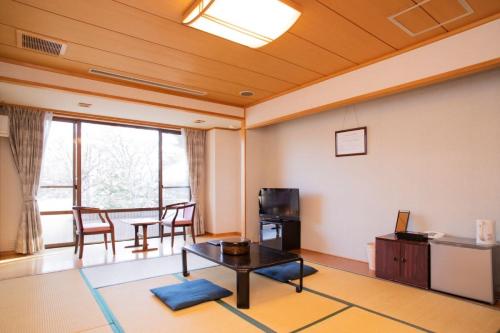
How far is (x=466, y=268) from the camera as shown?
2904mm

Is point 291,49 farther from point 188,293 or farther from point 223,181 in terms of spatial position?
point 223,181

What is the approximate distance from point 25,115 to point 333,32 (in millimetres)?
4911

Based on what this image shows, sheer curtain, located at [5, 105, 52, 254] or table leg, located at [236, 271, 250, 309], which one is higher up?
sheer curtain, located at [5, 105, 52, 254]

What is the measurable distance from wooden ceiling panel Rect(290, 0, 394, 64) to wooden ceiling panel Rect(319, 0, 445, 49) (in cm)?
6

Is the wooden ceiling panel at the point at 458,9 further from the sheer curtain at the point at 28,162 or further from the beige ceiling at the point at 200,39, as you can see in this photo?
the sheer curtain at the point at 28,162

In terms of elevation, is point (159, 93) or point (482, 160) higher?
point (159, 93)

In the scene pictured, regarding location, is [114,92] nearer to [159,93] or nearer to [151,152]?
[159,93]

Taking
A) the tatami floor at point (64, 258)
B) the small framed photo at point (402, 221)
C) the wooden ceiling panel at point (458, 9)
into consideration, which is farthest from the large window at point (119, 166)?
the wooden ceiling panel at point (458, 9)

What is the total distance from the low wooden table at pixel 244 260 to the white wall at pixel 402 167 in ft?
5.30

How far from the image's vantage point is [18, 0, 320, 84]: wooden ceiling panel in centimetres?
243

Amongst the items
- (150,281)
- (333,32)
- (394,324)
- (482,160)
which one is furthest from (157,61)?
(482,160)

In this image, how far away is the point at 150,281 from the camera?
3.41 m

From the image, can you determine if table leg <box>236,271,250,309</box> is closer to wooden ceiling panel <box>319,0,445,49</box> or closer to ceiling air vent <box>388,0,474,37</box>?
wooden ceiling panel <box>319,0,445,49</box>

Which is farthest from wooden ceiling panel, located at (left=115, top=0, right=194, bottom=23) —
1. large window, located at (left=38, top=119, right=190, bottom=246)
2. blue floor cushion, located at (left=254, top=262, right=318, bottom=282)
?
large window, located at (left=38, top=119, right=190, bottom=246)
